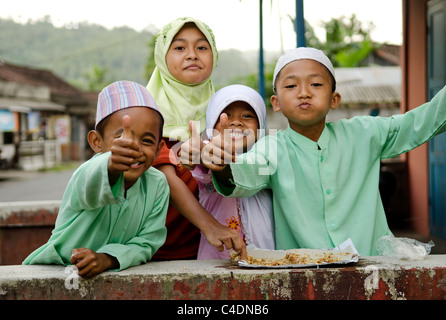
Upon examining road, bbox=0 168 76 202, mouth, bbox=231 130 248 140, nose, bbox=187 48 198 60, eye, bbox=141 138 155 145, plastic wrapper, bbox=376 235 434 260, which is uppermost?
nose, bbox=187 48 198 60

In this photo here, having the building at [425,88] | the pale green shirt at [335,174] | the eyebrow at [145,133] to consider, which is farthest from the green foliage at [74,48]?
the eyebrow at [145,133]

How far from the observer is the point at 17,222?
380cm

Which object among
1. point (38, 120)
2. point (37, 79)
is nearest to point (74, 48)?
point (37, 79)

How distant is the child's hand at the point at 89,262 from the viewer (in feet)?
5.66

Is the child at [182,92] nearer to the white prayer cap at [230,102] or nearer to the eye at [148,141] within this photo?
the white prayer cap at [230,102]

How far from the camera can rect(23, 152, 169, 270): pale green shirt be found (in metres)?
1.86

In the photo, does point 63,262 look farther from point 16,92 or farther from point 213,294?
point 16,92

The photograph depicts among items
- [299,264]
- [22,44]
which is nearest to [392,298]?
[299,264]

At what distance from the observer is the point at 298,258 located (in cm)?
197

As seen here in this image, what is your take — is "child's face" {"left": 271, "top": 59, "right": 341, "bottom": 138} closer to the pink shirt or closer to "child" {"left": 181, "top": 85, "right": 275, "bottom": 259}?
"child" {"left": 181, "top": 85, "right": 275, "bottom": 259}

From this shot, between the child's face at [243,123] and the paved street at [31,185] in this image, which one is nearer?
the child's face at [243,123]

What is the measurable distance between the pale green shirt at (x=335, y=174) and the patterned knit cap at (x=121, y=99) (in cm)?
54

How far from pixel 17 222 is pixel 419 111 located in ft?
9.90

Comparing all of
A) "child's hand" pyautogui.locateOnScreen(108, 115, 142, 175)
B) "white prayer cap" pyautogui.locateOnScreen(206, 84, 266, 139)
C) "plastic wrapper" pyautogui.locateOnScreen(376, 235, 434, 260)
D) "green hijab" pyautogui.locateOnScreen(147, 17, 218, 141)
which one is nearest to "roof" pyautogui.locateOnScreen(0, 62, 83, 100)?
"green hijab" pyautogui.locateOnScreen(147, 17, 218, 141)
